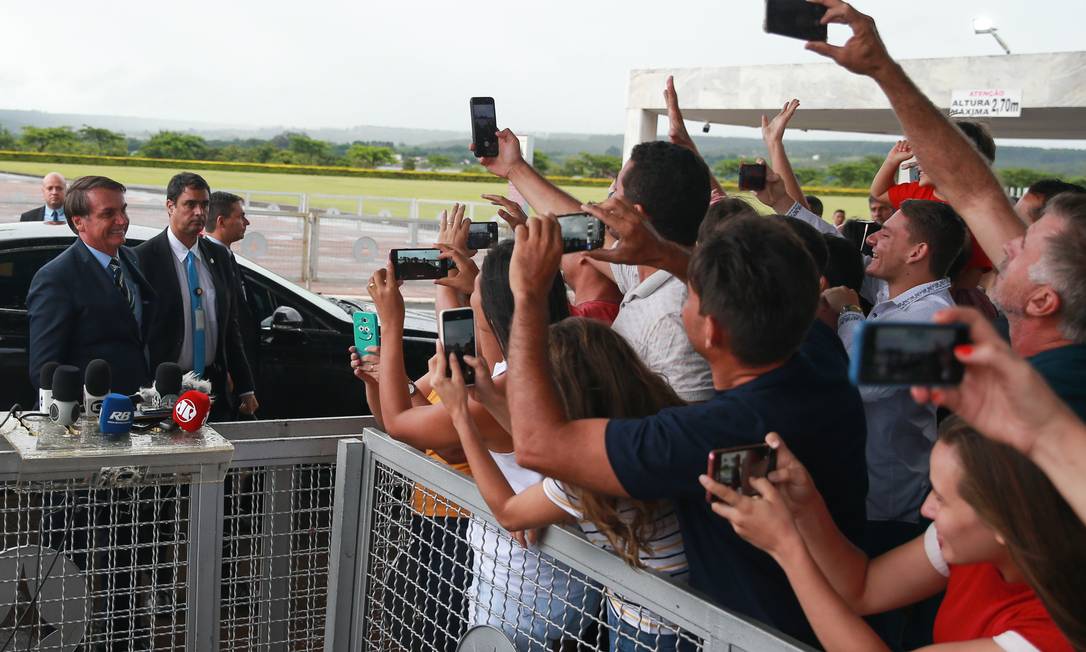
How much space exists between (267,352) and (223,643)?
3.57 m

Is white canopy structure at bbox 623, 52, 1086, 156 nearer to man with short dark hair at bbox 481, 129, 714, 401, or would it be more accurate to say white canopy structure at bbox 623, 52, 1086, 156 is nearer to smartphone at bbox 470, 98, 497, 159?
smartphone at bbox 470, 98, 497, 159

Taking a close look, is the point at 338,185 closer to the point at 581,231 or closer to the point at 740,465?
the point at 581,231

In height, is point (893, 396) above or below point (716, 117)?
below

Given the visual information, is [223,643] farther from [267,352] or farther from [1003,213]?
[267,352]

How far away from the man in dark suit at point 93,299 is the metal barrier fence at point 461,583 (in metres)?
1.93

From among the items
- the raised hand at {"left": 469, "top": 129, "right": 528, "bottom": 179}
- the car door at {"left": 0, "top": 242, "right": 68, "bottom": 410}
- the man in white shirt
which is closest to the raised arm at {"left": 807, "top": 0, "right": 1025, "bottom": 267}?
the man in white shirt

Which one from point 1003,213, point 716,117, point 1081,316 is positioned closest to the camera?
point 1081,316

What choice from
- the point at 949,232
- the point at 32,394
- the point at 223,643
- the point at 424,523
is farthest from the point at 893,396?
the point at 32,394

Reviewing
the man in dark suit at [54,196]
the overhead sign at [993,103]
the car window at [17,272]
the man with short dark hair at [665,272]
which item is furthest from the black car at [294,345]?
the overhead sign at [993,103]

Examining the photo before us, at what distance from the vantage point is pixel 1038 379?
4.37 feet

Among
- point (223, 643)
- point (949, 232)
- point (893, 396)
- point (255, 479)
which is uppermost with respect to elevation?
point (949, 232)

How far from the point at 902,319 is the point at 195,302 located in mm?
3617

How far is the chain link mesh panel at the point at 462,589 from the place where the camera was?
248 centimetres

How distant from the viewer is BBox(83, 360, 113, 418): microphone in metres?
3.27
